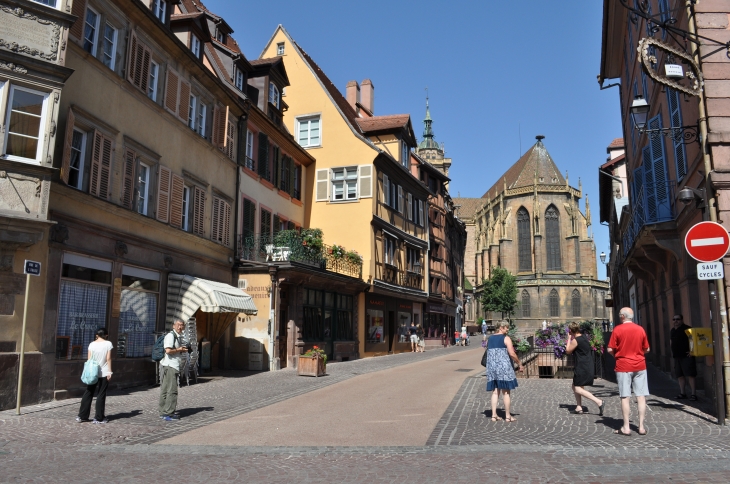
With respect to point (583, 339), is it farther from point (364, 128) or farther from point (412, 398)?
point (364, 128)

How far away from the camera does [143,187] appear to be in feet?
53.9

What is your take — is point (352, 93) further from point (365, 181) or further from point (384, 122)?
point (365, 181)

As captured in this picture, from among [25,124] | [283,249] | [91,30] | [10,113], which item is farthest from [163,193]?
[283,249]

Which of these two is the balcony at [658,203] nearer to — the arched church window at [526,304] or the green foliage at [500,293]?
the green foliage at [500,293]

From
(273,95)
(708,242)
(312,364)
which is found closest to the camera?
(708,242)

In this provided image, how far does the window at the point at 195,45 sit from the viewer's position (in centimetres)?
1947

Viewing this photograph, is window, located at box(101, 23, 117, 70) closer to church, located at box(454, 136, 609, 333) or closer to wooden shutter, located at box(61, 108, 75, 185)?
wooden shutter, located at box(61, 108, 75, 185)

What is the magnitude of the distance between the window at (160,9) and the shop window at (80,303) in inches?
284

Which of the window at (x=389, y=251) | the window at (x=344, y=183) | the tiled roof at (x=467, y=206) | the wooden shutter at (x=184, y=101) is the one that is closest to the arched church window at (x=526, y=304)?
the tiled roof at (x=467, y=206)

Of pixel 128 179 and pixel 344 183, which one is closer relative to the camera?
pixel 128 179

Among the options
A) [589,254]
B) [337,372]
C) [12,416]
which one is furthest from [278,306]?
[589,254]

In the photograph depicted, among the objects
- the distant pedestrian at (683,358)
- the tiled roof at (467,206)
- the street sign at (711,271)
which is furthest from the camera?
the tiled roof at (467,206)

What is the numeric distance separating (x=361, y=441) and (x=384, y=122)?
27101mm

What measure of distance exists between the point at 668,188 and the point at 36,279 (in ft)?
45.2
